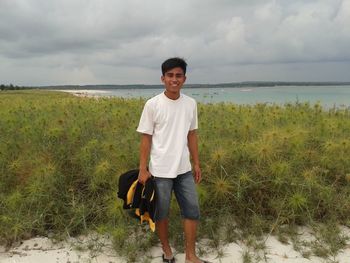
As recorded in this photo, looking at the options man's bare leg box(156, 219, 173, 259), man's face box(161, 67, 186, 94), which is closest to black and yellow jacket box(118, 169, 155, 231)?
man's bare leg box(156, 219, 173, 259)

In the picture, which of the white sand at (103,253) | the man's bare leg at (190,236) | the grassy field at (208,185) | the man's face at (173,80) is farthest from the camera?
the grassy field at (208,185)

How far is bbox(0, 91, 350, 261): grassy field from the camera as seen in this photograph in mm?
3891

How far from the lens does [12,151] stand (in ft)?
16.7

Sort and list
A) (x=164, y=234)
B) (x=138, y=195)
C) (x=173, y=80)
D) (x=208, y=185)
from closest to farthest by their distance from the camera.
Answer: (x=173, y=80), (x=138, y=195), (x=164, y=234), (x=208, y=185)

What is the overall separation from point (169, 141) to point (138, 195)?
1.72 ft

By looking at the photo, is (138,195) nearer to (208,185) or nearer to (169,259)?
(169,259)

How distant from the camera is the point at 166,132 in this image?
3.04 m

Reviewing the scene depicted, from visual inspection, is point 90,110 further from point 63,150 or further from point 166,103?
point 166,103

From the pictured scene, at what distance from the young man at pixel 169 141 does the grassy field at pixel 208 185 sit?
75 cm

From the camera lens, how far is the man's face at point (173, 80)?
300 cm

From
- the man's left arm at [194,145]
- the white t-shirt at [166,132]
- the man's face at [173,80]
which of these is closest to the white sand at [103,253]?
the man's left arm at [194,145]

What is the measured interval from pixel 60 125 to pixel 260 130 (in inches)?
113

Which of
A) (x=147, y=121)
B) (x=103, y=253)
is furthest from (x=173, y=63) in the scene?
(x=103, y=253)

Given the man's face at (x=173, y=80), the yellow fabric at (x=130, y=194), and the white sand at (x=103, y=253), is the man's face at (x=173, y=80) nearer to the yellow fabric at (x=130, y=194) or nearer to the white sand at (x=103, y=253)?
the yellow fabric at (x=130, y=194)
